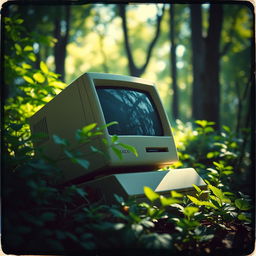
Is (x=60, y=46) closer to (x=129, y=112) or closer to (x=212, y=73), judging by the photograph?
(x=212, y=73)

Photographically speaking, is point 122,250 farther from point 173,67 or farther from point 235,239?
point 173,67

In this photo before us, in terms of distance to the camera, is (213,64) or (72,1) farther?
(213,64)

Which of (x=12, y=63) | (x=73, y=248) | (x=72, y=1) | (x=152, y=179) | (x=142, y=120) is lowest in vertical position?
(x=73, y=248)

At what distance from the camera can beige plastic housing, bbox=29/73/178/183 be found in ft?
5.29

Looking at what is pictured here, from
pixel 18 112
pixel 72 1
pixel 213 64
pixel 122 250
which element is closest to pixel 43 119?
pixel 18 112

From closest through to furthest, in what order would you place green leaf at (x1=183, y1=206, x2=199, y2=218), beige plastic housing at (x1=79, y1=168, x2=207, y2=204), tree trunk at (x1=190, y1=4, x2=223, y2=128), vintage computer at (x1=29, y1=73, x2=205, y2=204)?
green leaf at (x1=183, y1=206, x2=199, y2=218)
beige plastic housing at (x1=79, y1=168, x2=207, y2=204)
vintage computer at (x1=29, y1=73, x2=205, y2=204)
tree trunk at (x1=190, y1=4, x2=223, y2=128)

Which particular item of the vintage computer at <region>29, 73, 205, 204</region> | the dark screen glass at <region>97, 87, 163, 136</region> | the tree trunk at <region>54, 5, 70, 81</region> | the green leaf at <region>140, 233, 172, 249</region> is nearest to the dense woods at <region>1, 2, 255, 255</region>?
the green leaf at <region>140, 233, 172, 249</region>

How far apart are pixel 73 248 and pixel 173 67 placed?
10.3 metres

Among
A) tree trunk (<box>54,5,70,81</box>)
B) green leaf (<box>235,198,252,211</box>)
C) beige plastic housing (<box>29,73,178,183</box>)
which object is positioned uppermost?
tree trunk (<box>54,5,70,81</box>)

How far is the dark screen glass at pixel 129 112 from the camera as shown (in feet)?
5.90

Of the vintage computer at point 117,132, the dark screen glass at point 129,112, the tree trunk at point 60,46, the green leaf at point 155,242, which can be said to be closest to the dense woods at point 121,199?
the green leaf at point 155,242

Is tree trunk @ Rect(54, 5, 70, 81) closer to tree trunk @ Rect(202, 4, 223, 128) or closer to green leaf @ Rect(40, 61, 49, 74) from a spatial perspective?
tree trunk @ Rect(202, 4, 223, 128)

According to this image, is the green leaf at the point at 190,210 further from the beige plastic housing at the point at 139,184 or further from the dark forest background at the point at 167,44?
the dark forest background at the point at 167,44

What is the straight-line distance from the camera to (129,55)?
7926 mm
